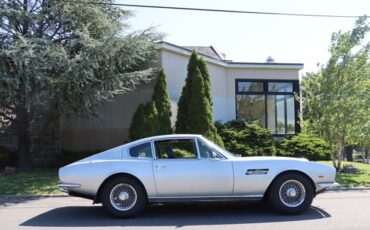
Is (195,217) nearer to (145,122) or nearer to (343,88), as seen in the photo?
(145,122)

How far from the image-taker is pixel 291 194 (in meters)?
8.45

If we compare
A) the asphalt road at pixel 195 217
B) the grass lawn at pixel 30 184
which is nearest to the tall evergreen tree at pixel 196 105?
the grass lawn at pixel 30 184

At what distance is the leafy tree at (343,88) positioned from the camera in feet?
50.1

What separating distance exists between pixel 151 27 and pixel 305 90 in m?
5.70

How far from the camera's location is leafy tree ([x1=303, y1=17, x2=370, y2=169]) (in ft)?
50.1

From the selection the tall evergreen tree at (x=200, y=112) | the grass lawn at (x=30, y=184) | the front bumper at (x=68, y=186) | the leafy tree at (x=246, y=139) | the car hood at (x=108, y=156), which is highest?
the tall evergreen tree at (x=200, y=112)

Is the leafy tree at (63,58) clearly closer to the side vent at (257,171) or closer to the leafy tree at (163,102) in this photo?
the leafy tree at (163,102)

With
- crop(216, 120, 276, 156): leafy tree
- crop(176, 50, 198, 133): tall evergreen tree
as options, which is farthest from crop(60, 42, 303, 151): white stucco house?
crop(216, 120, 276, 156): leafy tree

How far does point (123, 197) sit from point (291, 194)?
9.73 ft

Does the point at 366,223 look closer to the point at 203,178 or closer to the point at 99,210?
the point at 203,178

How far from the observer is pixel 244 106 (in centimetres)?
2111

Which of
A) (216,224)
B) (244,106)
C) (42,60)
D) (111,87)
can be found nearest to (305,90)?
(244,106)

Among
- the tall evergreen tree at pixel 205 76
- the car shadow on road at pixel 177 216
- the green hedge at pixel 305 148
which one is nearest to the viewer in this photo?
the car shadow on road at pixel 177 216

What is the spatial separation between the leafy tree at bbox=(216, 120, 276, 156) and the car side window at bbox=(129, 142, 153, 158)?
31.0 ft
